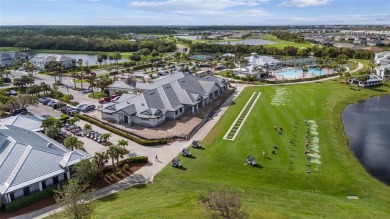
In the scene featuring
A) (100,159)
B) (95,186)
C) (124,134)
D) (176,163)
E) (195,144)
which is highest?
(100,159)

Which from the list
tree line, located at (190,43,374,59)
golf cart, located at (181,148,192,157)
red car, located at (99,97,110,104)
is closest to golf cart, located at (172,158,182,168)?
golf cart, located at (181,148,192,157)

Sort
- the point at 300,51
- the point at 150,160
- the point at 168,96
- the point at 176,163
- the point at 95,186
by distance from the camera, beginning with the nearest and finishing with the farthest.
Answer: the point at 95,186 → the point at 176,163 → the point at 150,160 → the point at 168,96 → the point at 300,51

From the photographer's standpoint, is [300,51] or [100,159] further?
[300,51]

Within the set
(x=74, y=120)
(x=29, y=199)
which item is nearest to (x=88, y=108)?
(x=74, y=120)

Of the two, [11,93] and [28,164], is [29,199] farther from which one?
[11,93]

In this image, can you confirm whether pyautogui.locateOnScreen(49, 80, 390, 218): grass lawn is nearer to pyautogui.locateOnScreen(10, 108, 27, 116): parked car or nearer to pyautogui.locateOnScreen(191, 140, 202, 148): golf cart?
pyautogui.locateOnScreen(191, 140, 202, 148): golf cart

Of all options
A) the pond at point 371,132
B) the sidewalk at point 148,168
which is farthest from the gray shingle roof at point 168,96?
the pond at point 371,132
